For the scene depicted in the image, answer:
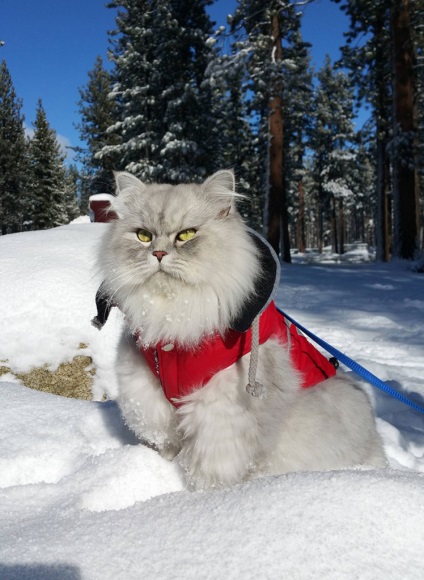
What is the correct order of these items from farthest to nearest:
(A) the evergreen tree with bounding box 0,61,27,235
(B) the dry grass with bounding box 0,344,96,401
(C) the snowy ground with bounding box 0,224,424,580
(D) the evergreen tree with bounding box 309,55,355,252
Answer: (D) the evergreen tree with bounding box 309,55,355,252, (A) the evergreen tree with bounding box 0,61,27,235, (B) the dry grass with bounding box 0,344,96,401, (C) the snowy ground with bounding box 0,224,424,580

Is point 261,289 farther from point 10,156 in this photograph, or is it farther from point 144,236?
point 10,156

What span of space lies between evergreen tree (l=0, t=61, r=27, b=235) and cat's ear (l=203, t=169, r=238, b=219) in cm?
3474

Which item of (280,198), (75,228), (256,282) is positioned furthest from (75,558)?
(280,198)

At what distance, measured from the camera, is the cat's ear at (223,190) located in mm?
2273

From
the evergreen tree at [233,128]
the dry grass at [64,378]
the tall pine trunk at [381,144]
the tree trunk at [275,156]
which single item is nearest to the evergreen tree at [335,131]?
the evergreen tree at [233,128]

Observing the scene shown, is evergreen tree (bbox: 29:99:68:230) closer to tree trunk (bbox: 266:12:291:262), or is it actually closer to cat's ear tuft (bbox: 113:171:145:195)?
tree trunk (bbox: 266:12:291:262)

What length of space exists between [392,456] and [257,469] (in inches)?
57.0

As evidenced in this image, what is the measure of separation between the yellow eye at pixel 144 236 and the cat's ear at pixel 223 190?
41 cm

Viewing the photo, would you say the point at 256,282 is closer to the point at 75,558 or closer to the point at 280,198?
the point at 75,558

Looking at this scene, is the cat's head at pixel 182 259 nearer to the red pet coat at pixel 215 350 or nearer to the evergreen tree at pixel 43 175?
the red pet coat at pixel 215 350

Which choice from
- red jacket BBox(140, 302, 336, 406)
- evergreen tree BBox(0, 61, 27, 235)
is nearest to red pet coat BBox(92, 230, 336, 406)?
red jacket BBox(140, 302, 336, 406)

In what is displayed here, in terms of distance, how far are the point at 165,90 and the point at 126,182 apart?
1767 centimetres

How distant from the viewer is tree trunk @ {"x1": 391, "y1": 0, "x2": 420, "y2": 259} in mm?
11508

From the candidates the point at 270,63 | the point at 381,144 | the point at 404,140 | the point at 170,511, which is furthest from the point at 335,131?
the point at 170,511
